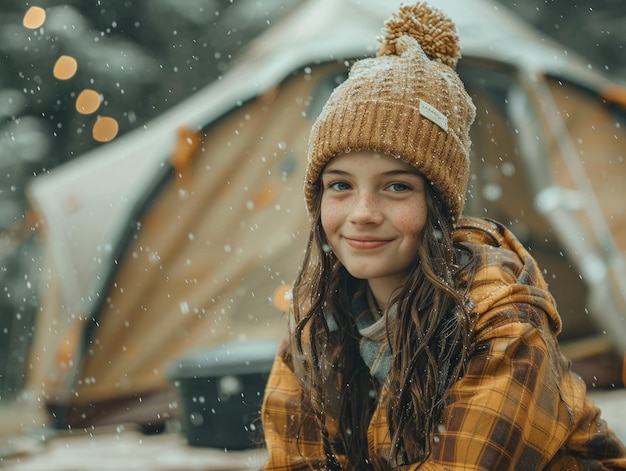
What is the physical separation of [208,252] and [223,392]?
86 cm

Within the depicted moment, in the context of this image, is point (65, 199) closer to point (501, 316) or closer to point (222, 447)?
point (222, 447)

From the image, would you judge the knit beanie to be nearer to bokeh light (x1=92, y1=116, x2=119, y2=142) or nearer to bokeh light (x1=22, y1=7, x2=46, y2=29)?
bokeh light (x1=22, y1=7, x2=46, y2=29)

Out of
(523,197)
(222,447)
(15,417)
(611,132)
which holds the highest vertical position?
(611,132)

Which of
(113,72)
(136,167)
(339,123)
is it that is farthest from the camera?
(113,72)

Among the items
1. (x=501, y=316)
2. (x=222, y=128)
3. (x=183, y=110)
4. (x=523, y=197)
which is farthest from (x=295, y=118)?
(x=501, y=316)

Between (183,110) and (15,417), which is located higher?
(183,110)

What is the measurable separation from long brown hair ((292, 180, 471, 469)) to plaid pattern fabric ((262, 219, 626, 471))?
0.05 m

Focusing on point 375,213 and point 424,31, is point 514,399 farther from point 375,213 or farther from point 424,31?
point 424,31

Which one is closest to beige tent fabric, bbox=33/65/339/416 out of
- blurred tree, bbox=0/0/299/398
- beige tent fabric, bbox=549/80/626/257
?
beige tent fabric, bbox=549/80/626/257

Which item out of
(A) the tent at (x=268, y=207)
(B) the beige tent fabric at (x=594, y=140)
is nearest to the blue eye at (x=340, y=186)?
(A) the tent at (x=268, y=207)

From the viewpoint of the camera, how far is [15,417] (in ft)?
15.1

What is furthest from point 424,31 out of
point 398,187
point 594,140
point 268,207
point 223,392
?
point 594,140

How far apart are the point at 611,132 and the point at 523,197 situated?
508mm

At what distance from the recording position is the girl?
1392mm
